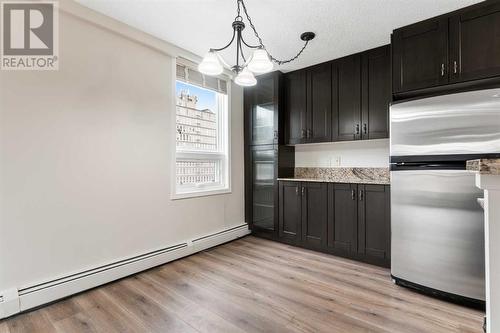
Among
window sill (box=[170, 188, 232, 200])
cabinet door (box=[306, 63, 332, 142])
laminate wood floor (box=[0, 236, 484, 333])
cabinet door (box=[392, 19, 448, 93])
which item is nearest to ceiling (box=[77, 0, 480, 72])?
cabinet door (box=[392, 19, 448, 93])

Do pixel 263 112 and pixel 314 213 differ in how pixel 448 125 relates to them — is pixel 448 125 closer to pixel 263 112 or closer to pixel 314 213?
pixel 314 213

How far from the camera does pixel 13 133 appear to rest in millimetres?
1950

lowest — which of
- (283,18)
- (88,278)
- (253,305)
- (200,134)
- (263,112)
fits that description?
(253,305)

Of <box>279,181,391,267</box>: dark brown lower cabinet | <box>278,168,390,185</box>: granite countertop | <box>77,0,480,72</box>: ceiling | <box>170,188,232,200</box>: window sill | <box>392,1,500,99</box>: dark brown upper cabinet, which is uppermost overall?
<box>77,0,480,72</box>: ceiling

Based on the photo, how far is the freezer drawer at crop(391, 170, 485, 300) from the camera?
2.02 m

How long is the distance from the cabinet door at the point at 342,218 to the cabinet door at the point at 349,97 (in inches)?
28.5

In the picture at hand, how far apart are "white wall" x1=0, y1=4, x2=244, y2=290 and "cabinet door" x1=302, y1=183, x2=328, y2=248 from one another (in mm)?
1609

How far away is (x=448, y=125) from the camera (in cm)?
214

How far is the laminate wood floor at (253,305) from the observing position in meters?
1.80

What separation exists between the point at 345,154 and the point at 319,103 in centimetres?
83

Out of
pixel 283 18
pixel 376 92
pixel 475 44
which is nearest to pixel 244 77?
pixel 283 18

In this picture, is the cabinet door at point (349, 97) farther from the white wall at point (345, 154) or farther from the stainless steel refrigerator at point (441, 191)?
Result: the stainless steel refrigerator at point (441, 191)

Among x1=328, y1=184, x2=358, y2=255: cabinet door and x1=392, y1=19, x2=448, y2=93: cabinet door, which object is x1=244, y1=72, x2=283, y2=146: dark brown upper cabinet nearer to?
x1=328, y1=184, x2=358, y2=255: cabinet door

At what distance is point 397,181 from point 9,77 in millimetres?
3475
